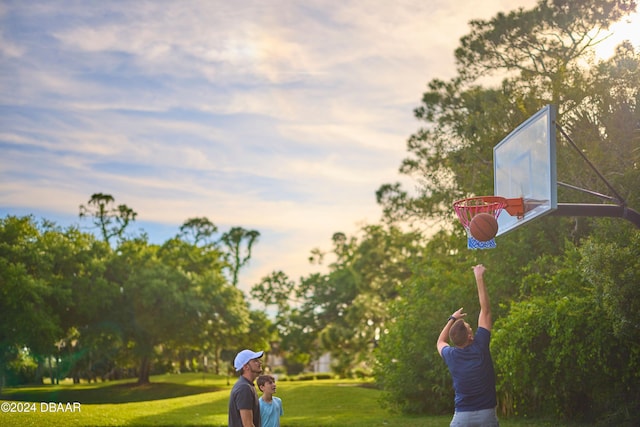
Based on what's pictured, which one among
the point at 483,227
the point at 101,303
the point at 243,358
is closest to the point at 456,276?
the point at 483,227

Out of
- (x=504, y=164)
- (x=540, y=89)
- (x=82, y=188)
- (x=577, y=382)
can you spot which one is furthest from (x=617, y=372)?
(x=82, y=188)

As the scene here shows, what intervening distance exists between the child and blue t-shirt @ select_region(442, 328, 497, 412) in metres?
3.05

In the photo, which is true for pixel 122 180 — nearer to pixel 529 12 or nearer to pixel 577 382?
pixel 529 12

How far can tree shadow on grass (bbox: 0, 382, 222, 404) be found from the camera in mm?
38219

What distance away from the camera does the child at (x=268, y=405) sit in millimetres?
9562

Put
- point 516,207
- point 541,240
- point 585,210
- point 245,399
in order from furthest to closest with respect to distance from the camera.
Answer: point 541,240, point 516,207, point 585,210, point 245,399

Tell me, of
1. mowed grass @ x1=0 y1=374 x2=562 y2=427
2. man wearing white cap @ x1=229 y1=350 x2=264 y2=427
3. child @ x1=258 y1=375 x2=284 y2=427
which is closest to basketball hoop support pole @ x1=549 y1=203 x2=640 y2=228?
child @ x1=258 y1=375 x2=284 y2=427

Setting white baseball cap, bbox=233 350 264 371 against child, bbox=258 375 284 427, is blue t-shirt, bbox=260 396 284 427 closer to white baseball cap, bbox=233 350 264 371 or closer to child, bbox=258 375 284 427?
child, bbox=258 375 284 427

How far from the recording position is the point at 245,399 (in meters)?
7.56

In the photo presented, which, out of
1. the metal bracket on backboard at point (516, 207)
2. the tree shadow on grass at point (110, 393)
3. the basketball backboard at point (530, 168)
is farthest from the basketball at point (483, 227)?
the tree shadow on grass at point (110, 393)

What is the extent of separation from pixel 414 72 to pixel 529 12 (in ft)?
15.0

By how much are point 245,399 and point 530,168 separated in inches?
223

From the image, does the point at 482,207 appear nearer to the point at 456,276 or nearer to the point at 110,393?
the point at 456,276

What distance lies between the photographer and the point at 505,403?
2148 centimetres
